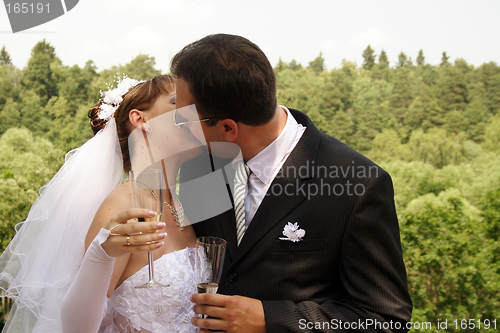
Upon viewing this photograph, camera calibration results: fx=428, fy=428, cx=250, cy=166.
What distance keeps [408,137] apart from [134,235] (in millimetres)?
57010

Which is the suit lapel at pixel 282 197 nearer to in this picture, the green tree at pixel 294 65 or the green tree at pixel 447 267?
the green tree at pixel 447 267

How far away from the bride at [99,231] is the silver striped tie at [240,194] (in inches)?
16.1

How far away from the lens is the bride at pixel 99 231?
110 inches

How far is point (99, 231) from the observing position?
2449mm

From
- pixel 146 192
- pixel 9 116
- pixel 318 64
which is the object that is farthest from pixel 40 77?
pixel 146 192

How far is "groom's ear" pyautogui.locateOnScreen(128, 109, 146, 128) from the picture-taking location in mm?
3207

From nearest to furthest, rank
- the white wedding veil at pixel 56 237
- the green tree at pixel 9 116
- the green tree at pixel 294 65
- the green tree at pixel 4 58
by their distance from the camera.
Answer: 1. the white wedding veil at pixel 56 237
2. the green tree at pixel 9 116
3. the green tree at pixel 4 58
4. the green tree at pixel 294 65

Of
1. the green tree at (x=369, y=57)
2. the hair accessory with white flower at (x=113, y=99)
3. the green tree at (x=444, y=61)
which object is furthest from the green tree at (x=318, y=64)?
the hair accessory with white flower at (x=113, y=99)

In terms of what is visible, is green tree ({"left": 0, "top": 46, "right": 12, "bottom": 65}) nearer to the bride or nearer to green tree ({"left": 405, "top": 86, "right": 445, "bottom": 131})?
green tree ({"left": 405, "top": 86, "right": 445, "bottom": 131})

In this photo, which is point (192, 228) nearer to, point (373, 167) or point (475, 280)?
point (373, 167)

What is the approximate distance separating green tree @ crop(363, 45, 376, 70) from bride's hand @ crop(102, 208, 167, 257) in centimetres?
7475

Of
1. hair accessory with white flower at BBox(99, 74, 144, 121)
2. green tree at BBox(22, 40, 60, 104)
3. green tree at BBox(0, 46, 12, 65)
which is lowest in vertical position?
hair accessory with white flower at BBox(99, 74, 144, 121)

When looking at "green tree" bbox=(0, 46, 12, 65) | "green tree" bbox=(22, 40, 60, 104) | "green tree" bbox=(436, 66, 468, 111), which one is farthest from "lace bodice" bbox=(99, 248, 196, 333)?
"green tree" bbox=(436, 66, 468, 111)

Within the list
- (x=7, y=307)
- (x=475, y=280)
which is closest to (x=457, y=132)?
(x=475, y=280)
